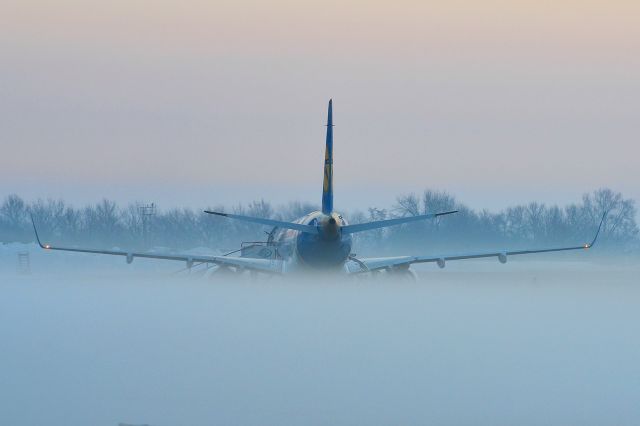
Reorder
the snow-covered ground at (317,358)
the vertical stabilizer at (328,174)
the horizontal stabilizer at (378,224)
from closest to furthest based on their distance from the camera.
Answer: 1. the snow-covered ground at (317,358)
2. the horizontal stabilizer at (378,224)
3. the vertical stabilizer at (328,174)

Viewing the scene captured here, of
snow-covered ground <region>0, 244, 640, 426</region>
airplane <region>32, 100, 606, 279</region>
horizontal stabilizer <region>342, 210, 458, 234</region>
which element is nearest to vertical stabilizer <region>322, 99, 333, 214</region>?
airplane <region>32, 100, 606, 279</region>

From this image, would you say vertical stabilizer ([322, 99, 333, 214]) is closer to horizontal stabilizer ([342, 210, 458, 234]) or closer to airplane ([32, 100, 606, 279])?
airplane ([32, 100, 606, 279])

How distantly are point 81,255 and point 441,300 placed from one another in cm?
6536

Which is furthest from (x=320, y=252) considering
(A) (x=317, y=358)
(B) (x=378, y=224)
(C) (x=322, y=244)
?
(A) (x=317, y=358)

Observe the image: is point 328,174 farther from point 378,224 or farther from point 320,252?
point 378,224

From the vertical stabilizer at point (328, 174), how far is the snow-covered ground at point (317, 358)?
4.14m

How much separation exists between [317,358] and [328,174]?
92.2 feet

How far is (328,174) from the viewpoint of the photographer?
53.9 m

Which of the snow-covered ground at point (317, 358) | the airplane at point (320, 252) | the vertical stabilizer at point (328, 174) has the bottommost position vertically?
the snow-covered ground at point (317, 358)

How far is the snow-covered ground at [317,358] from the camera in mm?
19734

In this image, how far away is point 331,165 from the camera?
178ft

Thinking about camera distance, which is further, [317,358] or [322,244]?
[322,244]

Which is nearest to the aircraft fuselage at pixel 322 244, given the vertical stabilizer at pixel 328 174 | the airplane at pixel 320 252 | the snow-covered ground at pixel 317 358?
the airplane at pixel 320 252

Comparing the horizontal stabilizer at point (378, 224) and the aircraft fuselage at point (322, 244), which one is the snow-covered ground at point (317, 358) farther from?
the horizontal stabilizer at point (378, 224)
